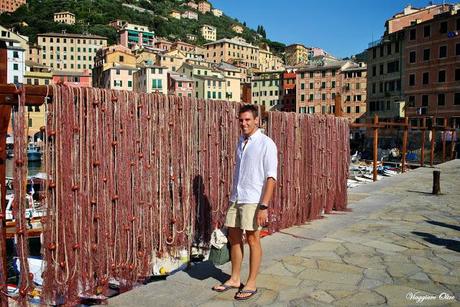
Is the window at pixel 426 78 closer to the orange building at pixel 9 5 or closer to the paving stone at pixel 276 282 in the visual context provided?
the paving stone at pixel 276 282

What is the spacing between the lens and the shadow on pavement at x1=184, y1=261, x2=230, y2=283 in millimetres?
4559

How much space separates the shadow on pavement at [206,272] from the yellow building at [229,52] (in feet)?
353

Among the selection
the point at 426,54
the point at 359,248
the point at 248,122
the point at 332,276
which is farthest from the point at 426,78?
the point at 248,122

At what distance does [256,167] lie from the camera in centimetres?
397

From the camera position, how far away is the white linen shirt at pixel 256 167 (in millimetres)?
3920

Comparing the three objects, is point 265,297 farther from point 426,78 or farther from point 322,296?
point 426,78

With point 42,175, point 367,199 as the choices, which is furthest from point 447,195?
point 42,175

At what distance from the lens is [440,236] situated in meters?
6.32

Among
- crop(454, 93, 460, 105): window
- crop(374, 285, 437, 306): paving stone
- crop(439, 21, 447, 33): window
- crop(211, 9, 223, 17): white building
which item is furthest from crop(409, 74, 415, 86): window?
crop(211, 9, 223, 17): white building

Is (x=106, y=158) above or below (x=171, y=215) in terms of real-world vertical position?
above

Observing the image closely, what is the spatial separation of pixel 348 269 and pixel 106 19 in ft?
438

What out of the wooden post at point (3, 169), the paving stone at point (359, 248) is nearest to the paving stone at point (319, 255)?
the paving stone at point (359, 248)

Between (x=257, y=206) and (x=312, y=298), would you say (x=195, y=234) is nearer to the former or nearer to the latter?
(x=257, y=206)

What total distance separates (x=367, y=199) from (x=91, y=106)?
26.9ft
